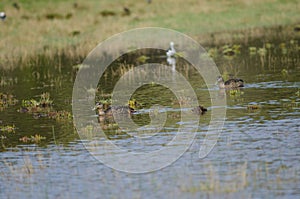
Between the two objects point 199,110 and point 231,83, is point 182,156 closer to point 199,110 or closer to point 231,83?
point 199,110

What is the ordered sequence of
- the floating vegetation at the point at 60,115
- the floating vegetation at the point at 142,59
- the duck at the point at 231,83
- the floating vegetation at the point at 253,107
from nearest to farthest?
the floating vegetation at the point at 253,107
the floating vegetation at the point at 60,115
the duck at the point at 231,83
the floating vegetation at the point at 142,59

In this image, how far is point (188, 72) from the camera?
34.4 m

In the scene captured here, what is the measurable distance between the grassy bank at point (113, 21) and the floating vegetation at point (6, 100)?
11482 millimetres

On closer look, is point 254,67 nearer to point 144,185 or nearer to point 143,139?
point 143,139

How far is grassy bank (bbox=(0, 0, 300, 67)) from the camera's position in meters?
46.6

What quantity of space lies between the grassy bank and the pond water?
14.7m

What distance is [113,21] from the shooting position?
53.7 metres

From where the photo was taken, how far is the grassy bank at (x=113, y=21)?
46594 mm

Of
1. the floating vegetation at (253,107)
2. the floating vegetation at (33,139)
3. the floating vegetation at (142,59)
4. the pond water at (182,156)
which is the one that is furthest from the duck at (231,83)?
the floating vegetation at (142,59)

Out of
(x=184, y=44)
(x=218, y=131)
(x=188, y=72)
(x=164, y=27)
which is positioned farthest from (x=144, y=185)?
(x=164, y=27)

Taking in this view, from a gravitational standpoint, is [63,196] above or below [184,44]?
below

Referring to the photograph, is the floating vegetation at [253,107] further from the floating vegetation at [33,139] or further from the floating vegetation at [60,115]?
the floating vegetation at [33,139]

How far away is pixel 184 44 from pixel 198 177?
99.3ft

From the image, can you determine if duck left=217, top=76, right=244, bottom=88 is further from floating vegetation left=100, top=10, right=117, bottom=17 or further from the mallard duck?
floating vegetation left=100, top=10, right=117, bottom=17
